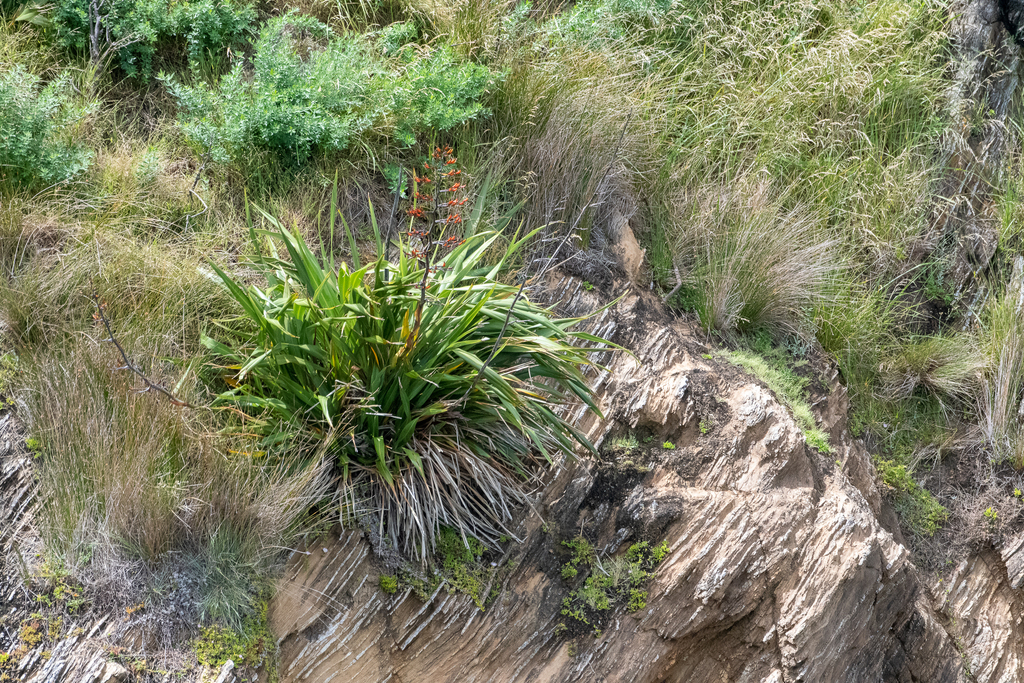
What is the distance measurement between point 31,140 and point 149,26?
4.10 feet

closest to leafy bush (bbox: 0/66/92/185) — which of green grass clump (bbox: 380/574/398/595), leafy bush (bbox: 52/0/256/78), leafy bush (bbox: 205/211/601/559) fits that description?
leafy bush (bbox: 52/0/256/78)

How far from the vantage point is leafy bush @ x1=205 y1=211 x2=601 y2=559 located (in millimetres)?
2977

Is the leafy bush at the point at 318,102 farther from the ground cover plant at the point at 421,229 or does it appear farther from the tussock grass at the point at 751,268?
the tussock grass at the point at 751,268

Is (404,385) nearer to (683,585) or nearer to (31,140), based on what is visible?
(683,585)

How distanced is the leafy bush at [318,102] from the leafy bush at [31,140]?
62cm

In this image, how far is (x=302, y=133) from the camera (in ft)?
13.3

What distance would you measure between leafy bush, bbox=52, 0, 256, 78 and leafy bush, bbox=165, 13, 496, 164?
42 cm

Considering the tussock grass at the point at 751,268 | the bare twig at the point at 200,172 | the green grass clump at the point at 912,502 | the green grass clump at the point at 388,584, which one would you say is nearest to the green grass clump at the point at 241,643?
the green grass clump at the point at 388,584

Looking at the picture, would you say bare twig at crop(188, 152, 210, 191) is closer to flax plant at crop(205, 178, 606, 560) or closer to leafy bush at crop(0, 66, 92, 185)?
leafy bush at crop(0, 66, 92, 185)

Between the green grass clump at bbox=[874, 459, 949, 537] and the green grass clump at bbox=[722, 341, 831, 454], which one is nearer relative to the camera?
the green grass clump at bbox=[722, 341, 831, 454]

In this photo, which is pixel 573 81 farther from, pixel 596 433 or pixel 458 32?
pixel 596 433

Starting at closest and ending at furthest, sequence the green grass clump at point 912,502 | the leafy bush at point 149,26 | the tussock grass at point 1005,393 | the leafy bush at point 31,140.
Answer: the leafy bush at point 31,140
the leafy bush at point 149,26
the green grass clump at point 912,502
the tussock grass at point 1005,393

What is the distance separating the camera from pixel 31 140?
3.67 meters

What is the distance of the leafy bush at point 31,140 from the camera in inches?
144
